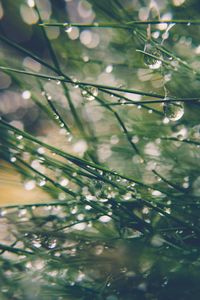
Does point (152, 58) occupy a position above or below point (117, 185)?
above

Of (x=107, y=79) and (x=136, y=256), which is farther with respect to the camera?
(x=107, y=79)

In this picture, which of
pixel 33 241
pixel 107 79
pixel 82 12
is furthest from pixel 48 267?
pixel 82 12

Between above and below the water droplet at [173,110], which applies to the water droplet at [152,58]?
above

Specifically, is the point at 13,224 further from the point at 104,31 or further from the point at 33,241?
the point at 104,31

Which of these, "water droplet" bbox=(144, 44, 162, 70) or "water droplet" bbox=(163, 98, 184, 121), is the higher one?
"water droplet" bbox=(144, 44, 162, 70)

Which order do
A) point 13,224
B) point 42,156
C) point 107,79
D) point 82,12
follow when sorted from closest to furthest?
point 42,156
point 13,224
point 107,79
point 82,12

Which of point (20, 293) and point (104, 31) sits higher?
point (104, 31)

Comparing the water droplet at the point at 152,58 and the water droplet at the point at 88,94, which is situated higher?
the water droplet at the point at 152,58

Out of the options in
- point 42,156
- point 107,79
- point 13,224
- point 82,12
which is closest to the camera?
point 42,156
